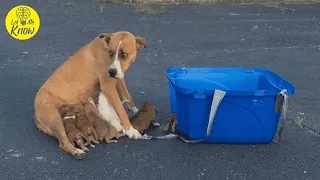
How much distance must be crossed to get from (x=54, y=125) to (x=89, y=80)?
0.55m

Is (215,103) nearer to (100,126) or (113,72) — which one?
(113,72)

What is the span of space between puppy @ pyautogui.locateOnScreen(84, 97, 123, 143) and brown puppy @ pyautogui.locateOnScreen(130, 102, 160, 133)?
0.69 feet

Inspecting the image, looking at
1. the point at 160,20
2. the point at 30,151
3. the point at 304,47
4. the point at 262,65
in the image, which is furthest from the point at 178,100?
the point at 160,20

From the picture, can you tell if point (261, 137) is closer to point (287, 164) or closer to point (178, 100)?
point (287, 164)

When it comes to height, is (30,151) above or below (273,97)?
below

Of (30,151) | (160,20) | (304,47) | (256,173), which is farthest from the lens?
(160,20)

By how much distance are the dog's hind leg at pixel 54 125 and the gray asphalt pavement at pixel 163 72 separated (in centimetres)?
8

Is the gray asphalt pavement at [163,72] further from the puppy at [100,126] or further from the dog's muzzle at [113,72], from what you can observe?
the dog's muzzle at [113,72]

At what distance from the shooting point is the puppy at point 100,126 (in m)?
3.90

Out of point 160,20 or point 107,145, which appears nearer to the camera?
point 107,145

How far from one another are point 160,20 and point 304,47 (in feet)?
10.4

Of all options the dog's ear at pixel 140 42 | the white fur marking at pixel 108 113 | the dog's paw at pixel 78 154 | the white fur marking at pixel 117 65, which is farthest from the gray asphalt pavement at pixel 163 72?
the dog's ear at pixel 140 42

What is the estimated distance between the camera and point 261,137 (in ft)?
12.9

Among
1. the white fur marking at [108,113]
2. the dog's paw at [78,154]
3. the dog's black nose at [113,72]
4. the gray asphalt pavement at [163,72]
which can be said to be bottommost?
the gray asphalt pavement at [163,72]
